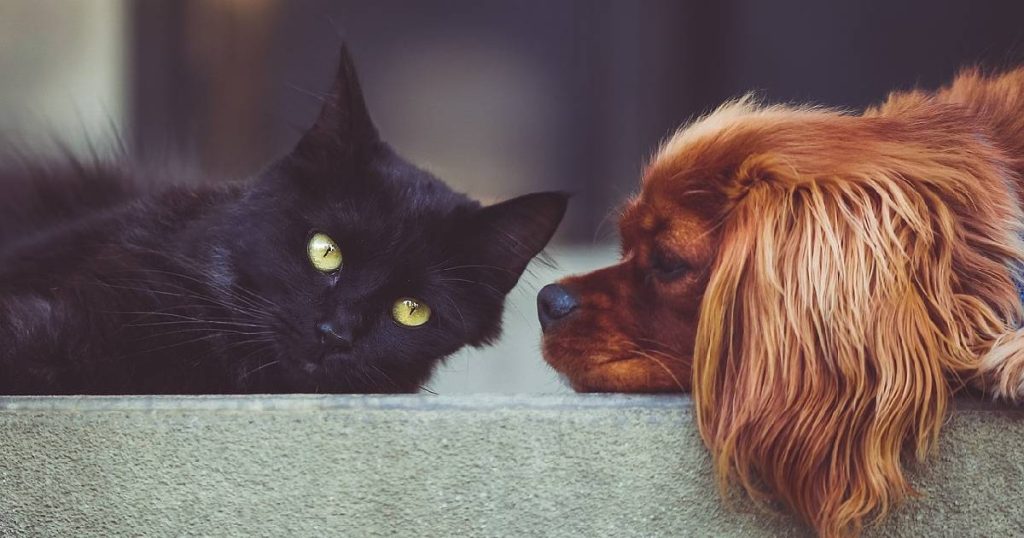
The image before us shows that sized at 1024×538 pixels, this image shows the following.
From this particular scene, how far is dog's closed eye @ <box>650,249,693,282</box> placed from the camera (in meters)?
1.28

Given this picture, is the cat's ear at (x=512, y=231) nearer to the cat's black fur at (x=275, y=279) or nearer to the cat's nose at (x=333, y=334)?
the cat's black fur at (x=275, y=279)

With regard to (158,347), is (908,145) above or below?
above

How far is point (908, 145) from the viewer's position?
127 centimetres

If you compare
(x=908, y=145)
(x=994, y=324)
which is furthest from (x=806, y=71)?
(x=994, y=324)

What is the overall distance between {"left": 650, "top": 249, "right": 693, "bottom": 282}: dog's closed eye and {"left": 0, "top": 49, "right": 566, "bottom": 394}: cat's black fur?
1.15ft

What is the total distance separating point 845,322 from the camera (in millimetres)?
1110

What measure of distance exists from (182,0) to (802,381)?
9.68 feet

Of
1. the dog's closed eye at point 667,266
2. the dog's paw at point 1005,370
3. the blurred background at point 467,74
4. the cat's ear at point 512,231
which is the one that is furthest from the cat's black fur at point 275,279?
the blurred background at point 467,74

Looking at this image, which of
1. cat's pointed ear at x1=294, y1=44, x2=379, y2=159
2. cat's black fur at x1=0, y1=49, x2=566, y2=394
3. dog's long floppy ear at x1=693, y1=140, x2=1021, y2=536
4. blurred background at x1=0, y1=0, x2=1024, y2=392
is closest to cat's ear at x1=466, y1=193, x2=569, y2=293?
cat's black fur at x1=0, y1=49, x2=566, y2=394

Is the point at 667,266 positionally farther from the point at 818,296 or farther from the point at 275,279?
the point at 275,279

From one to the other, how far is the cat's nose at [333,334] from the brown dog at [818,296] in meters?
0.33

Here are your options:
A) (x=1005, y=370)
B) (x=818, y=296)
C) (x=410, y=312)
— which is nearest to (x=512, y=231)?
(x=410, y=312)

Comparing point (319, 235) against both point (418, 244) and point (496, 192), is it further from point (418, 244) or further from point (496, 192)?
point (496, 192)

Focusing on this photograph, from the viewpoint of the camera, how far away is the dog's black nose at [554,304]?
135cm
